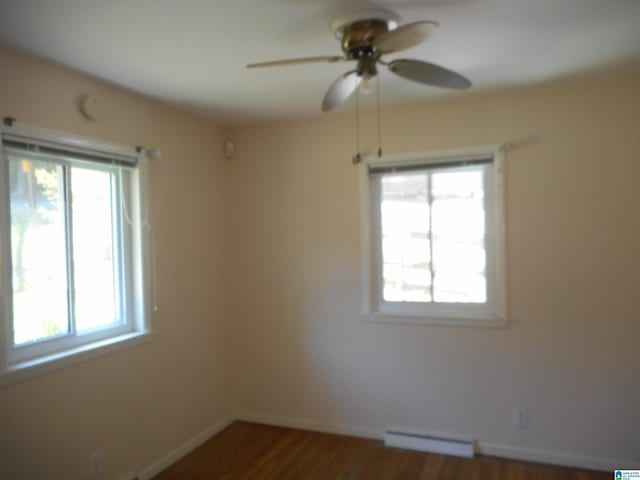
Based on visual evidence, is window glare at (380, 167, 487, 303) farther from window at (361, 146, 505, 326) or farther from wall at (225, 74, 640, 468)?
wall at (225, 74, 640, 468)

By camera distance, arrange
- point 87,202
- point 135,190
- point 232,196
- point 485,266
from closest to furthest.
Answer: point 87,202 < point 135,190 < point 485,266 < point 232,196

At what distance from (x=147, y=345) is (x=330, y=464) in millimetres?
1401

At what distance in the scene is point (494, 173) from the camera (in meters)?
2.96

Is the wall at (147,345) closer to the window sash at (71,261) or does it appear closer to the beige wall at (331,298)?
the beige wall at (331,298)

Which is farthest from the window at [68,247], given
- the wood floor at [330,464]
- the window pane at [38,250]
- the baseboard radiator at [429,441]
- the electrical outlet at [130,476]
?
the baseboard radiator at [429,441]

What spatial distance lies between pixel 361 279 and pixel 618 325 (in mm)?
1616

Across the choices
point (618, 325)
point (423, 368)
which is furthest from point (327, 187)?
point (618, 325)

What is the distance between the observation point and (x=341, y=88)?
6.46ft

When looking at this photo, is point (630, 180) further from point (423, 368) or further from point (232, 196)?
point (232, 196)

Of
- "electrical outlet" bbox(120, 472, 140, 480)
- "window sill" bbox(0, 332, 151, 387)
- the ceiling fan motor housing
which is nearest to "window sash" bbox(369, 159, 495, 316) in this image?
the ceiling fan motor housing

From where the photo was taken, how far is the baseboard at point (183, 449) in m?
2.80

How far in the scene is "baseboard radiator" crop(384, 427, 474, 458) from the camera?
298 cm

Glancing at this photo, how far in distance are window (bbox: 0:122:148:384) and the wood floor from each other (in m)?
1.01

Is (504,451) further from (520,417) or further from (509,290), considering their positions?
(509,290)
